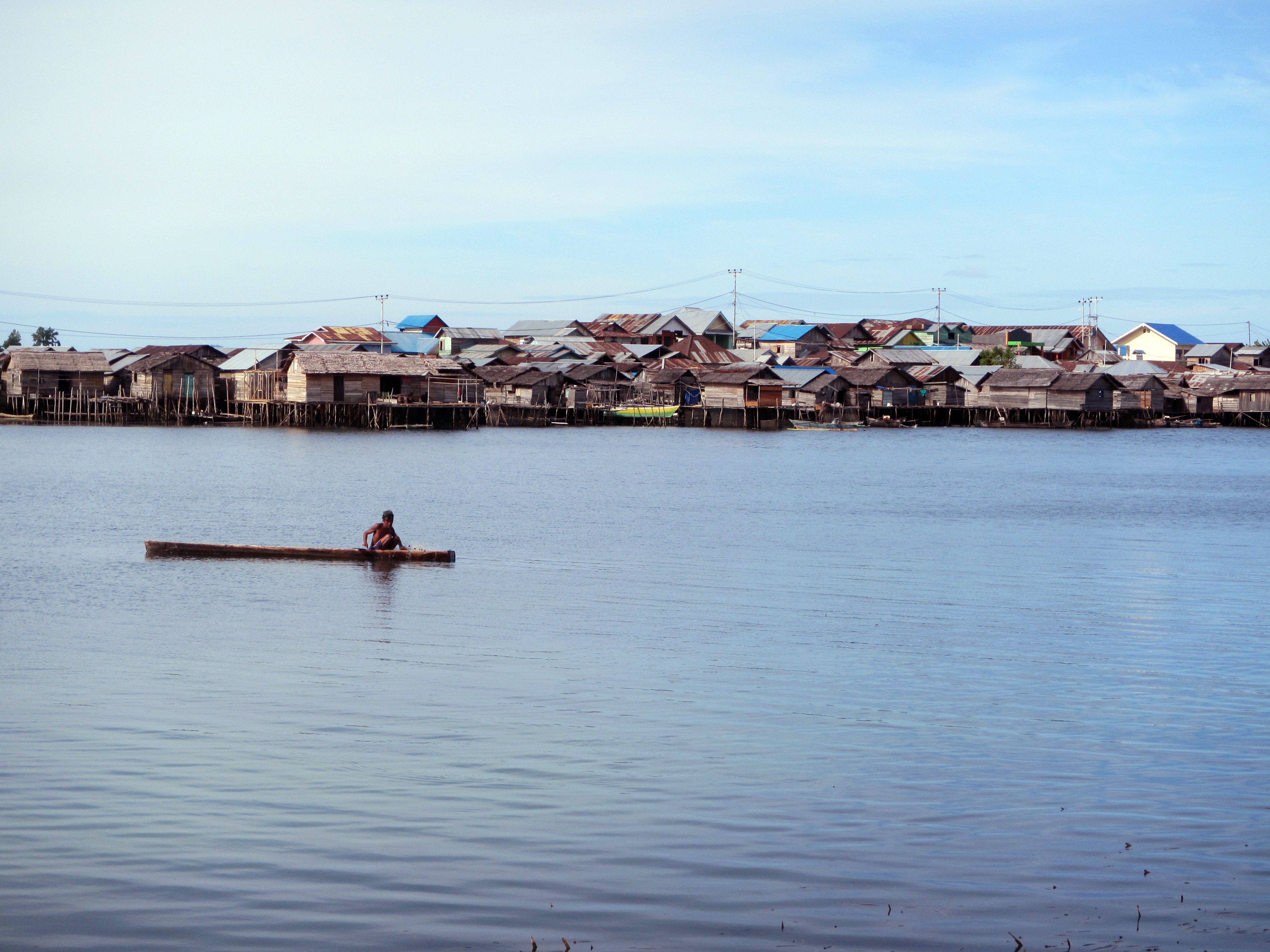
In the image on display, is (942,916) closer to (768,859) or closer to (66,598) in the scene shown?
(768,859)

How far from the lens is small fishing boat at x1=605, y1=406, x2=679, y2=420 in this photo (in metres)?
88.3

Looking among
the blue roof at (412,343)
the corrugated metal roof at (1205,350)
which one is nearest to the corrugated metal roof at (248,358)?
the blue roof at (412,343)

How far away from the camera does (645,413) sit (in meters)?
88.5

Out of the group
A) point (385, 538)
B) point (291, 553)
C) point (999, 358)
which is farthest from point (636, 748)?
point (999, 358)

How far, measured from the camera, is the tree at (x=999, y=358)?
324 ft

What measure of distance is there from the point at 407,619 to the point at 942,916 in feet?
34.9

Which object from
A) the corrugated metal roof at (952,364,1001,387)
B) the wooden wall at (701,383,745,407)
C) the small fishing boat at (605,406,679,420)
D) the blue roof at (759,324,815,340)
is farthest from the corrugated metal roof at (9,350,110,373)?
the corrugated metal roof at (952,364,1001,387)

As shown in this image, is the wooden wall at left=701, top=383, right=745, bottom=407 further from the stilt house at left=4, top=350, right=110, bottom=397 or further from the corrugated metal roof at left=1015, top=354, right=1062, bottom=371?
the stilt house at left=4, top=350, right=110, bottom=397

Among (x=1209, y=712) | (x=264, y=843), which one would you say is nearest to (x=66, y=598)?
(x=264, y=843)

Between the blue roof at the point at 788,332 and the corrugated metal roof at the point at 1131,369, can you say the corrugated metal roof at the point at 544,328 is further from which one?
the corrugated metal roof at the point at 1131,369

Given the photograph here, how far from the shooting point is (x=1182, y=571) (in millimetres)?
22203

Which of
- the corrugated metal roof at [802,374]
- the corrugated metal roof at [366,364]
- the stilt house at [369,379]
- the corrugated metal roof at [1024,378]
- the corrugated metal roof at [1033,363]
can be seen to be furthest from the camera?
the corrugated metal roof at [1033,363]

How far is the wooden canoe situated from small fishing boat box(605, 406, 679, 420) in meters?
67.3

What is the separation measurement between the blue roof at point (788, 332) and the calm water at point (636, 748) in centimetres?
8011
